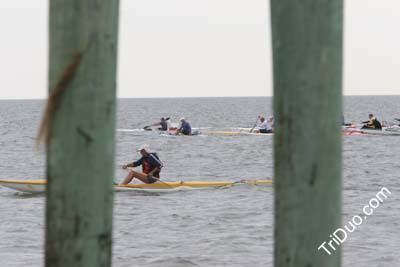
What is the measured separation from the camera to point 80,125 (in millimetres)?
2766

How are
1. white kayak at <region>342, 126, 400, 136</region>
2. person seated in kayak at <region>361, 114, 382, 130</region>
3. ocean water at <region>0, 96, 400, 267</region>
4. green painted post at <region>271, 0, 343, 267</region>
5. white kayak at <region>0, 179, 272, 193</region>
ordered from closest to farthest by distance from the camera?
green painted post at <region>271, 0, 343, 267</region> < ocean water at <region>0, 96, 400, 267</region> < white kayak at <region>0, 179, 272, 193</region> < person seated in kayak at <region>361, 114, 382, 130</region> < white kayak at <region>342, 126, 400, 136</region>

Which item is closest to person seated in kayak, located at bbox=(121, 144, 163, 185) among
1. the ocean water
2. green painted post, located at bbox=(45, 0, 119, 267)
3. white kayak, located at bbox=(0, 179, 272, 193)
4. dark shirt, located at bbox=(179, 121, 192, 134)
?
white kayak, located at bbox=(0, 179, 272, 193)

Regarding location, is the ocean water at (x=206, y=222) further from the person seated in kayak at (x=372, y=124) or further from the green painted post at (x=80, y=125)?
the person seated in kayak at (x=372, y=124)

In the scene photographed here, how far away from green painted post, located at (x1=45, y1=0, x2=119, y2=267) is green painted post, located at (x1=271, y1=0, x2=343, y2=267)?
55cm

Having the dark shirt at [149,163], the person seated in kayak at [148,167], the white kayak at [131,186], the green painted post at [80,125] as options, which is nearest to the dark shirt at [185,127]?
the white kayak at [131,186]

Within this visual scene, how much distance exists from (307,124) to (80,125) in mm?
731

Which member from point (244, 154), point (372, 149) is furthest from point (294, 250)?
point (372, 149)

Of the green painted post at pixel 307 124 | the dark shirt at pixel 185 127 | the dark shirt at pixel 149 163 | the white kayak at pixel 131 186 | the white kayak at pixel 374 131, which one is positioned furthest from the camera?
the white kayak at pixel 374 131

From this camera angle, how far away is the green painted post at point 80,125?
2746mm

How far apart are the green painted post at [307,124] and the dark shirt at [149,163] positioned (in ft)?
56.1

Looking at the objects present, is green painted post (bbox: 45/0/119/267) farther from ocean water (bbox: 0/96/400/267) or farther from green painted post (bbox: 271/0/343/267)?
green painted post (bbox: 271/0/343/267)

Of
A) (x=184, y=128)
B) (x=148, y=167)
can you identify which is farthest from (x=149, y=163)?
(x=184, y=128)

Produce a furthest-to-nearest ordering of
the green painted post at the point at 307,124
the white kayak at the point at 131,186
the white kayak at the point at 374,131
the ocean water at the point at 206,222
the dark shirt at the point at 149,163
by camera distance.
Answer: the white kayak at the point at 374,131, the white kayak at the point at 131,186, the dark shirt at the point at 149,163, the ocean water at the point at 206,222, the green painted post at the point at 307,124

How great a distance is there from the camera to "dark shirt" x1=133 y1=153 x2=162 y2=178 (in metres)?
20.2
